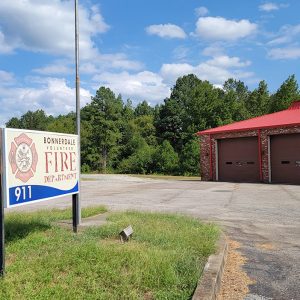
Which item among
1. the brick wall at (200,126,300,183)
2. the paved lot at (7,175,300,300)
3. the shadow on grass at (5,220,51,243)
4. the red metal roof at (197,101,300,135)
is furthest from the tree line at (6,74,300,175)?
the shadow on grass at (5,220,51,243)

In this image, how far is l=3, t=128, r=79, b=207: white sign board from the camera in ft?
17.2

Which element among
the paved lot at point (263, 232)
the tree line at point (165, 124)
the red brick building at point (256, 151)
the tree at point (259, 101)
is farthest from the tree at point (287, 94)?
the paved lot at point (263, 232)

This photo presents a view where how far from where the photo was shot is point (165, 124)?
69312 mm

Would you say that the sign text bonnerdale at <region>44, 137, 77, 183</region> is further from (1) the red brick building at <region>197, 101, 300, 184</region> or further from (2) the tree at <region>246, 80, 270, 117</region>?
(2) the tree at <region>246, 80, 270, 117</region>

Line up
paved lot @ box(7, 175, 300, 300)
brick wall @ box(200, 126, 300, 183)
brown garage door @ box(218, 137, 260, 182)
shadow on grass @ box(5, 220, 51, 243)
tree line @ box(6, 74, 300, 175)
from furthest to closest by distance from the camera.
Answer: tree line @ box(6, 74, 300, 175) → brown garage door @ box(218, 137, 260, 182) → brick wall @ box(200, 126, 300, 183) → shadow on grass @ box(5, 220, 51, 243) → paved lot @ box(7, 175, 300, 300)

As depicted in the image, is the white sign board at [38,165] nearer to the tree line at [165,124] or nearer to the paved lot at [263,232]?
the paved lot at [263,232]

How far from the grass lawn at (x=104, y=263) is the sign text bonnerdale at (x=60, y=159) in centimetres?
101

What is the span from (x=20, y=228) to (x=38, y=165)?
7.20 feet

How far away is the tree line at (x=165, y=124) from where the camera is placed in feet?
176

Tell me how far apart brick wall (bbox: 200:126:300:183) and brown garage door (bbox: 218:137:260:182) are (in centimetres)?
41

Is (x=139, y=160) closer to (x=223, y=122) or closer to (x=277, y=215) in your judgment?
(x=223, y=122)

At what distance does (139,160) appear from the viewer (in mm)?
55875

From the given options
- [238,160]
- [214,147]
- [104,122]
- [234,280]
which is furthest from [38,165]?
[104,122]

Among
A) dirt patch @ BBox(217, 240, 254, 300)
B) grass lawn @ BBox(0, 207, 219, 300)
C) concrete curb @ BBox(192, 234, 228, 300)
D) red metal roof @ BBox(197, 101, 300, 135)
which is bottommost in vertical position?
dirt patch @ BBox(217, 240, 254, 300)
